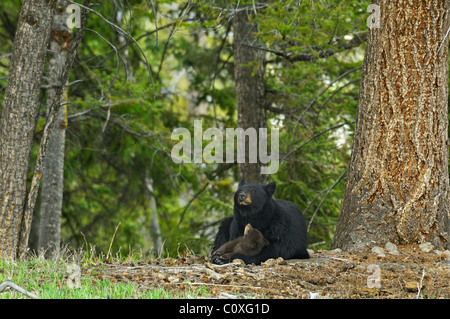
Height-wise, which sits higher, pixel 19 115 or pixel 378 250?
pixel 19 115

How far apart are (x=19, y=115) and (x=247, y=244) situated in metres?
3.14

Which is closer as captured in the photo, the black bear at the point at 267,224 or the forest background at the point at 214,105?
the black bear at the point at 267,224

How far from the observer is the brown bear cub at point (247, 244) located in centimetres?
625

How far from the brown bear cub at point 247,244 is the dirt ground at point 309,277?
1.32ft

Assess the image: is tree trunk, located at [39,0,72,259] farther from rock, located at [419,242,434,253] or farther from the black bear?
rock, located at [419,242,434,253]

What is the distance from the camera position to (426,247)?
6305 mm

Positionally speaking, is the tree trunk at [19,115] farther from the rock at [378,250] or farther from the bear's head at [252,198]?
the rock at [378,250]

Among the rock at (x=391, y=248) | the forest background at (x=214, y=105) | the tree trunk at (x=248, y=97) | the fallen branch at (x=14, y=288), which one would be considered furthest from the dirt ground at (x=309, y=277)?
the tree trunk at (x=248, y=97)

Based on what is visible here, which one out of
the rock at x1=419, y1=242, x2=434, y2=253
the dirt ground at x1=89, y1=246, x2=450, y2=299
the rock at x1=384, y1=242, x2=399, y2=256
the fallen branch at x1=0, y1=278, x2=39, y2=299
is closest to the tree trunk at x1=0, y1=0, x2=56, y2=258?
the dirt ground at x1=89, y1=246, x2=450, y2=299

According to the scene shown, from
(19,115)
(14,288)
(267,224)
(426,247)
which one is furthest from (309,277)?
(19,115)

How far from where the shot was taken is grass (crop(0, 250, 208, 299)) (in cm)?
424

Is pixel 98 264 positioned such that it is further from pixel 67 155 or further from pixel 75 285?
pixel 67 155

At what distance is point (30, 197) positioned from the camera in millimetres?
6754

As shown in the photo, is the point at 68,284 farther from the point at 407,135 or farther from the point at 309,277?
the point at 407,135
